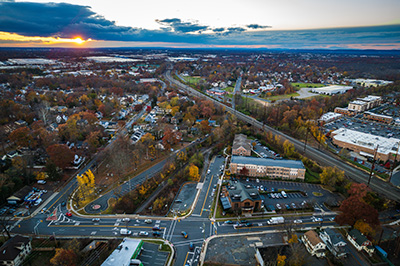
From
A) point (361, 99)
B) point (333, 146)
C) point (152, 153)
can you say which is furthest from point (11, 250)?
point (361, 99)

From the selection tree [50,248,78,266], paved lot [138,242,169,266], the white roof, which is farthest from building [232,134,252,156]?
tree [50,248,78,266]

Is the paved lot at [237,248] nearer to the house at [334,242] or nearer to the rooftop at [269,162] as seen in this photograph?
the house at [334,242]

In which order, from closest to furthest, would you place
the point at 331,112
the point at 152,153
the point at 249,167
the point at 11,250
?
the point at 11,250 < the point at 249,167 < the point at 152,153 < the point at 331,112

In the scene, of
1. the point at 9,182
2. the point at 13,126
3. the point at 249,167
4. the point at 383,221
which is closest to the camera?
the point at 383,221

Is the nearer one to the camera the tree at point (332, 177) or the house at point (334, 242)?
the house at point (334, 242)

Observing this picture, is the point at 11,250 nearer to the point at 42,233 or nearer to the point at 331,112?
the point at 42,233

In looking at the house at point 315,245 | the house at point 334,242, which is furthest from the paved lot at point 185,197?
the house at point 334,242
